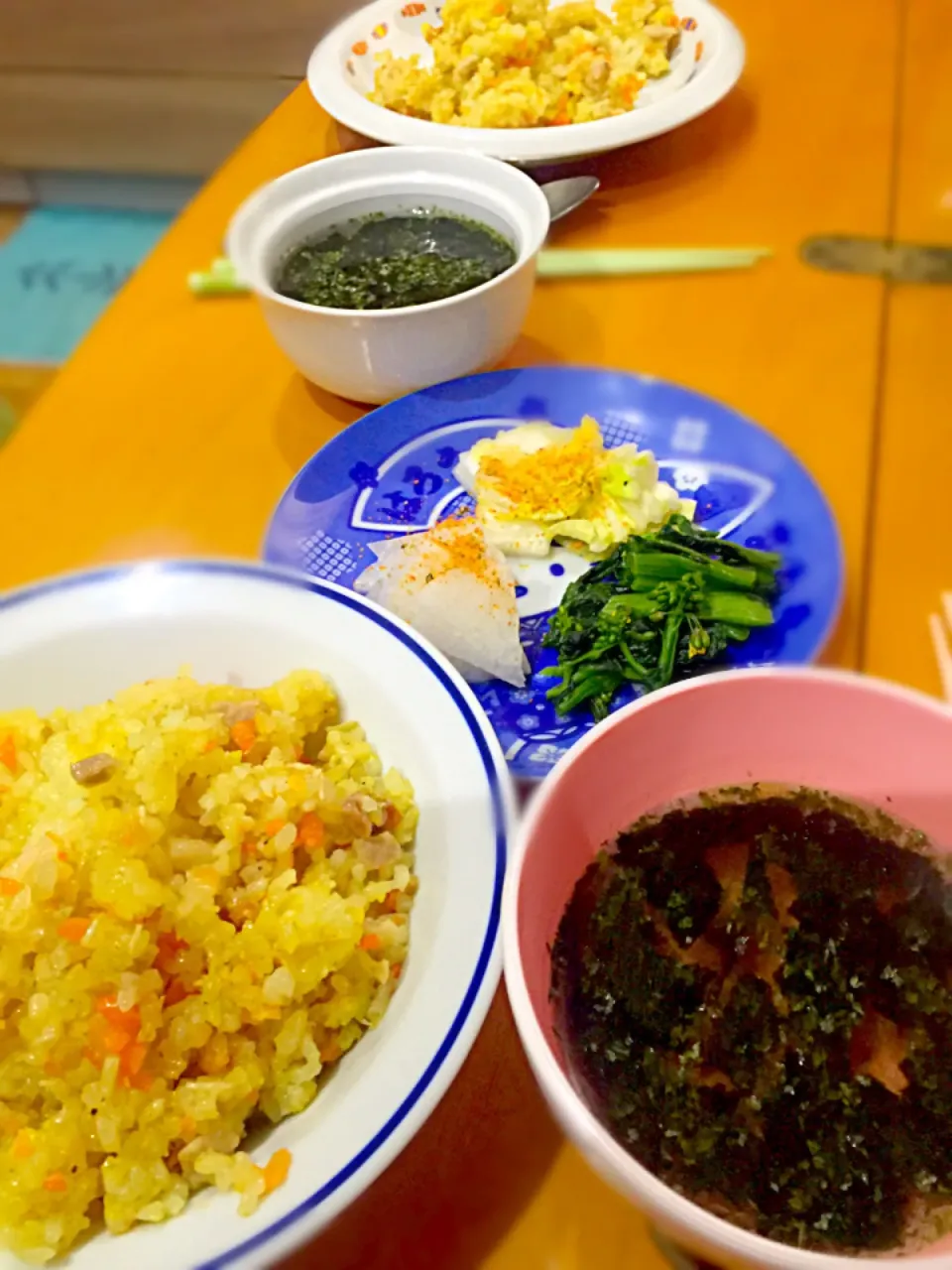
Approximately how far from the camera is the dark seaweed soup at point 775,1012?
50cm

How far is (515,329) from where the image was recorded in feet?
3.90

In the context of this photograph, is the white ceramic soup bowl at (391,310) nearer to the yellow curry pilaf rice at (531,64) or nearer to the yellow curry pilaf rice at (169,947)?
the yellow curry pilaf rice at (531,64)

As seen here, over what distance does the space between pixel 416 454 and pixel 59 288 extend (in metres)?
2.34

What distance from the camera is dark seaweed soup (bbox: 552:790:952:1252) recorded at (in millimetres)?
504

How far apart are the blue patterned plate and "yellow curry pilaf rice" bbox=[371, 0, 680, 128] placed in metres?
0.57

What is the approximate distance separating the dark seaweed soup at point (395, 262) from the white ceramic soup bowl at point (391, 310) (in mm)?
17

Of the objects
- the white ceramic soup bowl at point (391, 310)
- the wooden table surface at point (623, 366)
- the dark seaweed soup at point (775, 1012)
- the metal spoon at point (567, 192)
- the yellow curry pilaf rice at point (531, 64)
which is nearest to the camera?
the dark seaweed soup at point (775, 1012)

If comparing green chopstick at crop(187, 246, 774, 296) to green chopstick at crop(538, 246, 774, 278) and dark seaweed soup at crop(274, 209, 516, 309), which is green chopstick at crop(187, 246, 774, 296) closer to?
green chopstick at crop(538, 246, 774, 278)

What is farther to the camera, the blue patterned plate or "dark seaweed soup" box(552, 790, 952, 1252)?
the blue patterned plate

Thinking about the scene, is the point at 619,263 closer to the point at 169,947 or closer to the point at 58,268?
the point at 169,947

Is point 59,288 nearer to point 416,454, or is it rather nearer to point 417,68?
point 417,68

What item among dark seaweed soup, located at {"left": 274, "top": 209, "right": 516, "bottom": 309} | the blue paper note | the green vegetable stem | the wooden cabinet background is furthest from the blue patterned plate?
the wooden cabinet background

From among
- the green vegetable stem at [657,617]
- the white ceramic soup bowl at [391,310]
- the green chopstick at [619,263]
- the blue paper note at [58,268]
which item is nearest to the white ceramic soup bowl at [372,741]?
the green vegetable stem at [657,617]

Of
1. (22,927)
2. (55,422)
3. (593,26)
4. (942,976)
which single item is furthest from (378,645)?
(593,26)
